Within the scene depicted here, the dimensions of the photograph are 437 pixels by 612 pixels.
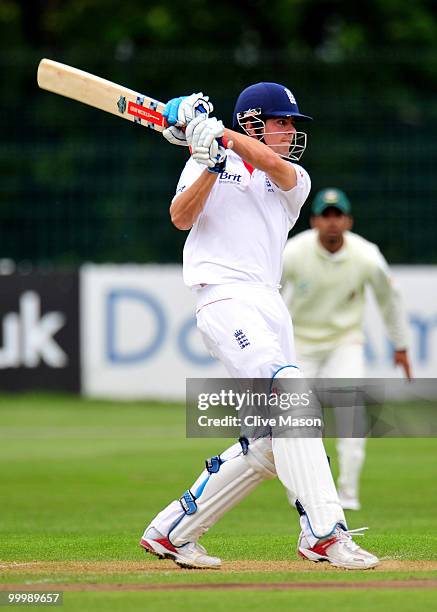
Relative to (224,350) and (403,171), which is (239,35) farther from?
(224,350)

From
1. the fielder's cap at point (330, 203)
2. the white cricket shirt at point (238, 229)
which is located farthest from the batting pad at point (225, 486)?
the fielder's cap at point (330, 203)

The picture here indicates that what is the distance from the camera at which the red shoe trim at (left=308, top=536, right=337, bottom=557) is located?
6.13 metres

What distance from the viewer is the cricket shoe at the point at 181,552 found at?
649 centimetres

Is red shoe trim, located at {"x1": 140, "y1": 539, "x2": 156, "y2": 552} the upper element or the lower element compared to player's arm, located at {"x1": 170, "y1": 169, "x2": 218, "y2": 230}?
lower

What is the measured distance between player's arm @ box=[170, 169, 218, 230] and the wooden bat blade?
1.43ft

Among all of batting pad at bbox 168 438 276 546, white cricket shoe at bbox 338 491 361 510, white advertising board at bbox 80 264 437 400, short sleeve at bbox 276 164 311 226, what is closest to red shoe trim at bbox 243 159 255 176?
short sleeve at bbox 276 164 311 226

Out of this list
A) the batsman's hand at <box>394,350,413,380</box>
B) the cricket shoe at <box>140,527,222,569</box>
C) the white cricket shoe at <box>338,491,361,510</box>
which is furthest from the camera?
the batsman's hand at <box>394,350,413,380</box>

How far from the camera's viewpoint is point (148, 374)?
1611 cm

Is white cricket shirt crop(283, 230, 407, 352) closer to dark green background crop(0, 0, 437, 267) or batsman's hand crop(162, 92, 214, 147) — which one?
batsman's hand crop(162, 92, 214, 147)

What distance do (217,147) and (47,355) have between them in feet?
33.8

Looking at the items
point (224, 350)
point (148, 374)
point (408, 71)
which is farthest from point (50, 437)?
point (408, 71)

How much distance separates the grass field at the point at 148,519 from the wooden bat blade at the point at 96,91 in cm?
209

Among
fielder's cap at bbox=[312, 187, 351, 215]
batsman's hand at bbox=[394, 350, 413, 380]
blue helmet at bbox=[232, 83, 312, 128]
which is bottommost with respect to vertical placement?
batsman's hand at bbox=[394, 350, 413, 380]

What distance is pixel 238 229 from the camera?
21.1 feet
